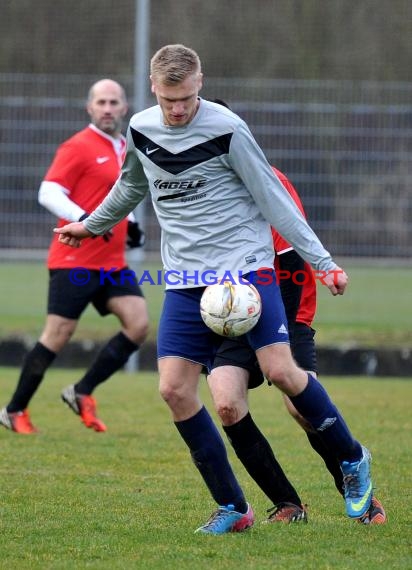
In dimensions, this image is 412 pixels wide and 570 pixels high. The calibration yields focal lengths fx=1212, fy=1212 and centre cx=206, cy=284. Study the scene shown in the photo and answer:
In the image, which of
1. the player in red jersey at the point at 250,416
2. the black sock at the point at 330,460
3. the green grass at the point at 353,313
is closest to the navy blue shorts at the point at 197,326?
the player in red jersey at the point at 250,416

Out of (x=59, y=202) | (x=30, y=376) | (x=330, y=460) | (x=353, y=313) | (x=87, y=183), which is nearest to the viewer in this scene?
(x=330, y=460)

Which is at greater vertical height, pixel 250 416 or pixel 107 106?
pixel 107 106

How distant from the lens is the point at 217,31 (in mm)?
15594

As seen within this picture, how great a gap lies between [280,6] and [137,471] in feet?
32.2

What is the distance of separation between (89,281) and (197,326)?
3.45 m

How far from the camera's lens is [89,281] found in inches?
329

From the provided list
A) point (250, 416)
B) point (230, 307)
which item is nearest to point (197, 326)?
point (230, 307)

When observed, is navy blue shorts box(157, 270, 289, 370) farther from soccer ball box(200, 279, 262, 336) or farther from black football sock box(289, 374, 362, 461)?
black football sock box(289, 374, 362, 461)

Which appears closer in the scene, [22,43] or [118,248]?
[118,248]

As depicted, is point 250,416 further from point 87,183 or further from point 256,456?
point 87,183

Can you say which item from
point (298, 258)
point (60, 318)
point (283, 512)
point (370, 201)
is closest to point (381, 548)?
point (283, 512)

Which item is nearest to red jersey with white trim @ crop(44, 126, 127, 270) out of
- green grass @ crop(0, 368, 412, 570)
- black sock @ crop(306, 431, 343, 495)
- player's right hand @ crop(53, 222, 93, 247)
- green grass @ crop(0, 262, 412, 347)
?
green grass @ crop(0, 368, 412, 570)

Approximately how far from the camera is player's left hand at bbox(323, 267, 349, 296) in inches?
190

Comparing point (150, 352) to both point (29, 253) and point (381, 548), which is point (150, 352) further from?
point (381, 548)
